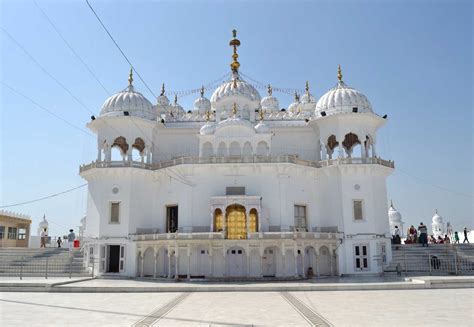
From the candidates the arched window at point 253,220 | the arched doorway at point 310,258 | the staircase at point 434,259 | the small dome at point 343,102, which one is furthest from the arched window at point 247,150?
the staircase at point 434,259

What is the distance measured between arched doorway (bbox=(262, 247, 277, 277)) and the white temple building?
0.07 meters

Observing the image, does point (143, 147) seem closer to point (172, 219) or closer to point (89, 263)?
point (172, 219)

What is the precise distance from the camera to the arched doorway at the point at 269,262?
100ft

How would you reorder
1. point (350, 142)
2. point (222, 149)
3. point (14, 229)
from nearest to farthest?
1. point (222, 149)
2. point (350, 142)
3. point (14, 229)

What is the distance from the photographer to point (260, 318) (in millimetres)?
13125

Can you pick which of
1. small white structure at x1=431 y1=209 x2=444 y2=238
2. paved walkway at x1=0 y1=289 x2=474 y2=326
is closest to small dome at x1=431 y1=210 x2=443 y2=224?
small white structure at x1=431 y1=209 x2=444 y2=238

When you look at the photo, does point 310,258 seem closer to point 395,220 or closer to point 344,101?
point 344,101

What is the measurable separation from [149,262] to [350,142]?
1900 cm

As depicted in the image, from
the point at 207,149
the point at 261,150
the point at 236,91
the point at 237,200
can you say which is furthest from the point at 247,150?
the point at 236,91

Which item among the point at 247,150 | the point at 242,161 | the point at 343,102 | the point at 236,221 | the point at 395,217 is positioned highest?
the point at 343,102

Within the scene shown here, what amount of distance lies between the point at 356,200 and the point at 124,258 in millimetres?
17887

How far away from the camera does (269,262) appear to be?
3083 centimetres

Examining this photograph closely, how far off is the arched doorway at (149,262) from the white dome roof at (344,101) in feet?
57.9

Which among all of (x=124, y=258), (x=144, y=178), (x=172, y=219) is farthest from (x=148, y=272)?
(x=144, y=178)
